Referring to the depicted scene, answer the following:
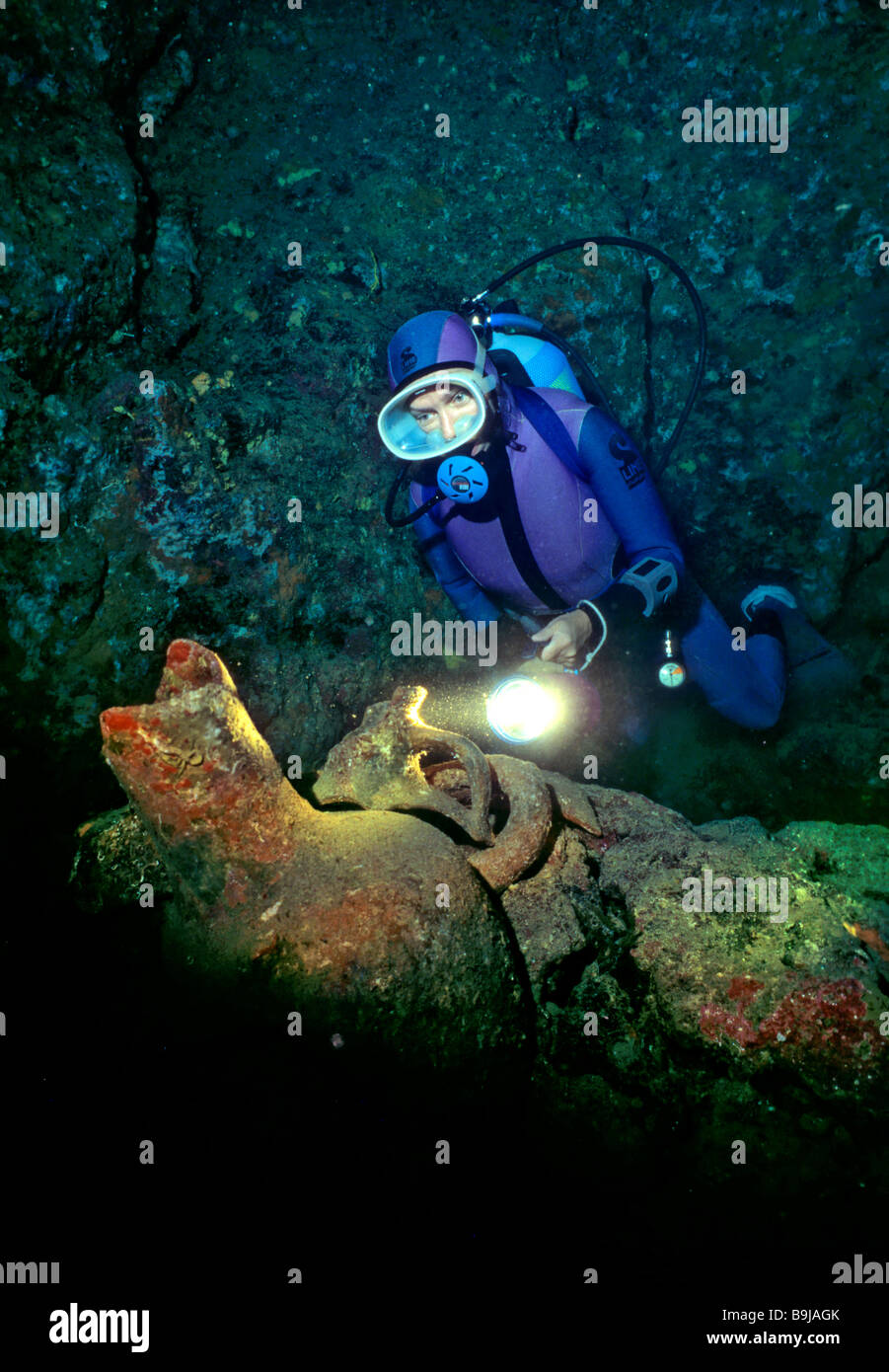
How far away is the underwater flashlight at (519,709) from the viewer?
303 centimetres

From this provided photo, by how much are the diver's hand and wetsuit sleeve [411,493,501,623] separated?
826 mm

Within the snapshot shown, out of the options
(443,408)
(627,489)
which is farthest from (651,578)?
(443,408)

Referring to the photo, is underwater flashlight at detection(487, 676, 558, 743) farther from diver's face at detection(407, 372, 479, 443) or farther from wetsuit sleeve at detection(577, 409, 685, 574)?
diver's face at detection(407, 372, 479, 443)

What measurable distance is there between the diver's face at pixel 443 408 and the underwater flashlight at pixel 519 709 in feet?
4.63

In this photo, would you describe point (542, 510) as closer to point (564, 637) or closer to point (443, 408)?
point (443, 408)

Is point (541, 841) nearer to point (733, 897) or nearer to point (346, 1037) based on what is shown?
point (733, 897)

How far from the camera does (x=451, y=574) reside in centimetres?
394

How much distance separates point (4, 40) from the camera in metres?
2.71

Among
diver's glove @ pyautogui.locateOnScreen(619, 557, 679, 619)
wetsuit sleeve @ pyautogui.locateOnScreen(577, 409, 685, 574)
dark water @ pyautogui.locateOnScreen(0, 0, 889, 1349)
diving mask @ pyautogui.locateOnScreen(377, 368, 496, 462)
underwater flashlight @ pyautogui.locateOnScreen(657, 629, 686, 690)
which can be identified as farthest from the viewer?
underwater flashlight @ pyautogui.locateOnScreen(657, 629, 686, 690)

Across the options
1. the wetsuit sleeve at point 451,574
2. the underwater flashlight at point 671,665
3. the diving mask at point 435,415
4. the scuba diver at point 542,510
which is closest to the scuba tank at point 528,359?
the scuba diver at point 542,510

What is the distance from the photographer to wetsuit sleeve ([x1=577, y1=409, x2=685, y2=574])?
140 inches

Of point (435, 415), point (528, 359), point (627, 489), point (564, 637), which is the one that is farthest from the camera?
point (528, 359)

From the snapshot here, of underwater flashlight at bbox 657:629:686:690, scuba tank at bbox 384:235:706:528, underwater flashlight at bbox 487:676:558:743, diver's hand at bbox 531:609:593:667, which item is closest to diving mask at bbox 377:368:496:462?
scuba tank at bbox 384:235:706:528

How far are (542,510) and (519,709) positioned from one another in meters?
1.44
